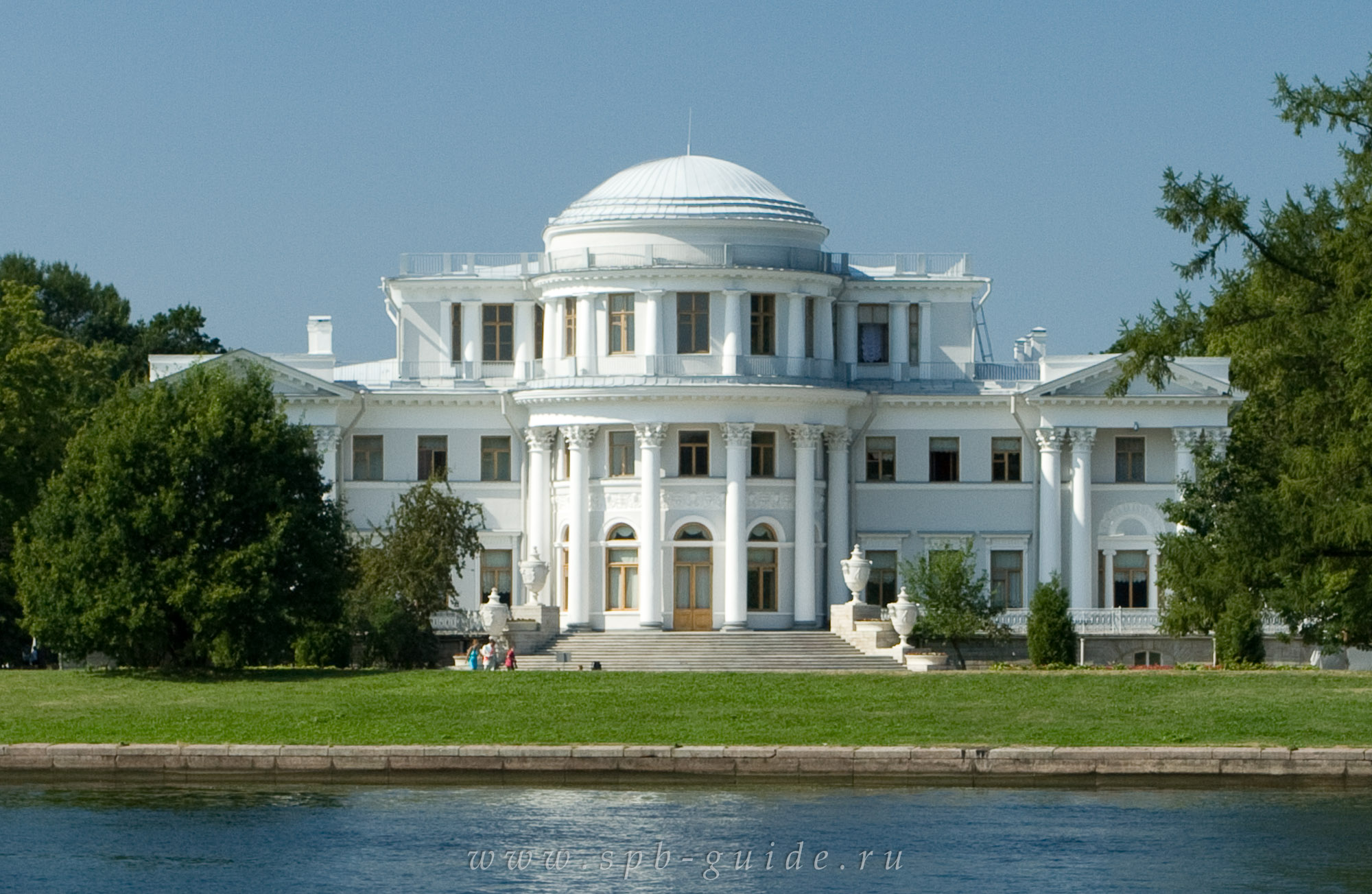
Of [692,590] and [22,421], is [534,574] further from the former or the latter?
[22,421]

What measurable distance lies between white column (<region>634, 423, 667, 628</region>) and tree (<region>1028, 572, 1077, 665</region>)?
33.7ft

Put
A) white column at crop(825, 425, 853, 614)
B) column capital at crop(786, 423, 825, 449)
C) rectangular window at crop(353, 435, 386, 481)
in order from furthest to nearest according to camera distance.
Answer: rectangular window at crop(353, 435, 386, 481)
white column at crop(825, 425, 853, 614)
column capital at crop(786, 423, 825, 449)

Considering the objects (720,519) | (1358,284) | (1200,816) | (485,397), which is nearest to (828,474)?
(720,519)

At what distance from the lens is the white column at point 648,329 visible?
2608 inches

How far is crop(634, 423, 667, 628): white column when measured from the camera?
6581 cm

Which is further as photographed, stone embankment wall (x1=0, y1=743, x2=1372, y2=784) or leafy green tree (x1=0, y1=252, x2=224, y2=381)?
leafy green tree (x1=0, y1=252, x2=224, y2=381)

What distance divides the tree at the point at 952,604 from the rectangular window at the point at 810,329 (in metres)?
7.43

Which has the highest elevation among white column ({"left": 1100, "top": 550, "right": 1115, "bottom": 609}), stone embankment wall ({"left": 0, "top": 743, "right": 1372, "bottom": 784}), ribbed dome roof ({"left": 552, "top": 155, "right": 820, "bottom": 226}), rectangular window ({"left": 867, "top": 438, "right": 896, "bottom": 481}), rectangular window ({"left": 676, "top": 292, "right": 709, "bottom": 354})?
ribbed dome roof ({"left": 552, "top": 155, "right": 820, "bottom": 226})

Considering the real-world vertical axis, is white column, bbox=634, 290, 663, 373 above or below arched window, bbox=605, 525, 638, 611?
above

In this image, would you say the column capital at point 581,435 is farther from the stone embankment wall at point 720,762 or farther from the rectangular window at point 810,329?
the stone embankment wall at point 720,762

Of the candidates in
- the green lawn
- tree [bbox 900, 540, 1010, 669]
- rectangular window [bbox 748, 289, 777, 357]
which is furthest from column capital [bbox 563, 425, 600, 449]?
the green lawn

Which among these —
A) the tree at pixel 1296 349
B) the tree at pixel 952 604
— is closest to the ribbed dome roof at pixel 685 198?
the tree at pixel 952 604

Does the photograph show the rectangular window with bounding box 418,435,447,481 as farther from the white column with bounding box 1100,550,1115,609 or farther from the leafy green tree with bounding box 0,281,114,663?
the white column with bounding box 1100,550,1115,609

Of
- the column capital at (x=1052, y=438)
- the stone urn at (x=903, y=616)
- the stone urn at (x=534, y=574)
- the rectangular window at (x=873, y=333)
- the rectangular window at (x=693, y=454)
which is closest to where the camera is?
the stone urn at (x=903, y=616)
